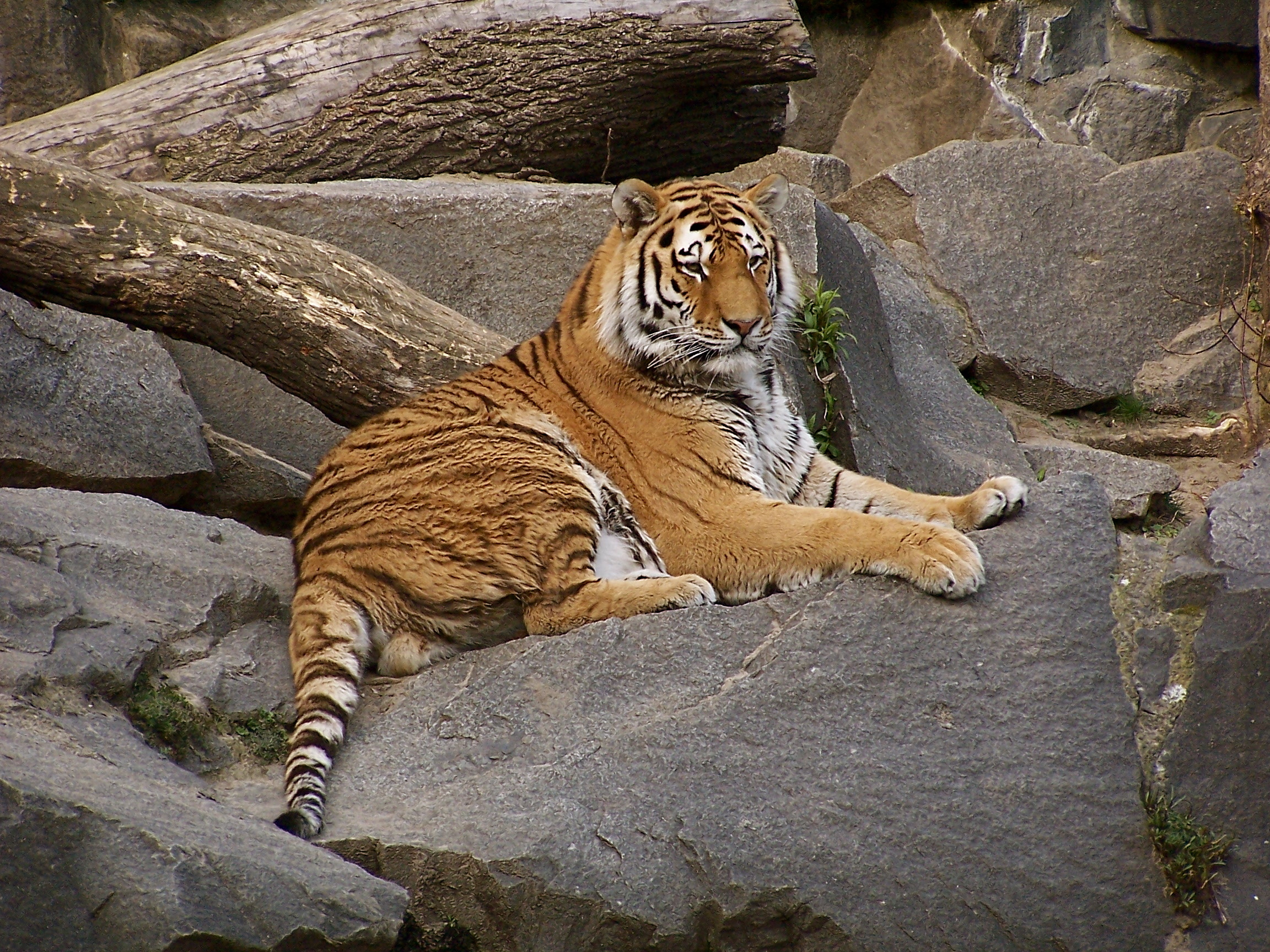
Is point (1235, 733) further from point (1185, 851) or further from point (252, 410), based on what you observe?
point (252, 410)

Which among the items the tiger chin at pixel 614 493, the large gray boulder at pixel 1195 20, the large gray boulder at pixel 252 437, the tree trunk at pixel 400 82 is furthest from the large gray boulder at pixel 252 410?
the large gray boulder at pixel 1195 20

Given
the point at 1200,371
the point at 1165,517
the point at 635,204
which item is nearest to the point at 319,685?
the point at 635,204

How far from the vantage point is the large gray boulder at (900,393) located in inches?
241

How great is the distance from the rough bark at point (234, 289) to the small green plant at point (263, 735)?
6.97ft

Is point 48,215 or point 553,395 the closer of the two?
point 553,395

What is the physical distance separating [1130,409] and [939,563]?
514 cm

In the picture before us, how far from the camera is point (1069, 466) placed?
7.04 meters

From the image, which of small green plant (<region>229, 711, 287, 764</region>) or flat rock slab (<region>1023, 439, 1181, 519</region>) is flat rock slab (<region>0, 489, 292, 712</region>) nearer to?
small green plant (<region>229, 711, 287, 764</region>)

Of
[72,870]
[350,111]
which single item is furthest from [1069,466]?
[72,870]

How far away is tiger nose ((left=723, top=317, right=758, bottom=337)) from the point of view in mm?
4402

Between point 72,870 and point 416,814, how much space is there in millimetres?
888

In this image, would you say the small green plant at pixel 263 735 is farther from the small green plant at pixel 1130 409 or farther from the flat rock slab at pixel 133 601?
the small green plant at pixel 1130 409

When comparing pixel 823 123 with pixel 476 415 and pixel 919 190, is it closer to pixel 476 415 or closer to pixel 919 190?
pixel 919 190

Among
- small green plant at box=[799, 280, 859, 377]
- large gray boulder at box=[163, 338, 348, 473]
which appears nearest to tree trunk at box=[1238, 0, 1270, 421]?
small green plant at box=[799, 280, 859, 377]
